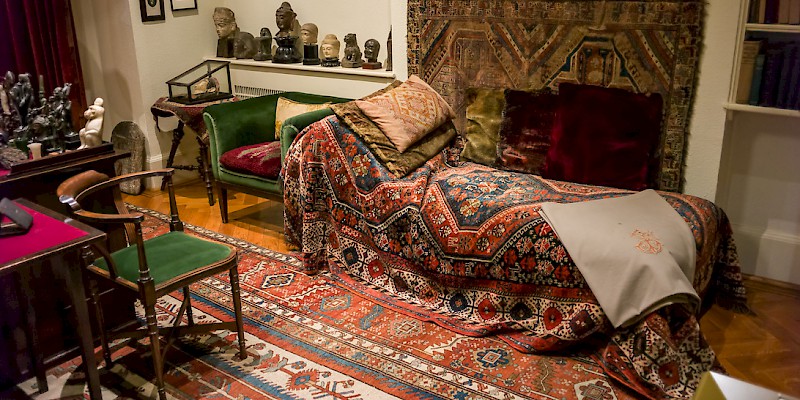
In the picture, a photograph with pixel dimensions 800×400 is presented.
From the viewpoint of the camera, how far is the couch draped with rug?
2604mm

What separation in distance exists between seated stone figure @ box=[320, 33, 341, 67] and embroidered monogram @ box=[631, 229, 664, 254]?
2795mm

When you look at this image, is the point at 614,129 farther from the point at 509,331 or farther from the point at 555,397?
the point at 555,397

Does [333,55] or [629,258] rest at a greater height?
[333,55]

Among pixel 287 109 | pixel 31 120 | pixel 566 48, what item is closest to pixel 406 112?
pixel 566 48

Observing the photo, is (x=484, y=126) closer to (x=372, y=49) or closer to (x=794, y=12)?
(x=372, y=49)

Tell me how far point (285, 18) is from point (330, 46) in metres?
0.49

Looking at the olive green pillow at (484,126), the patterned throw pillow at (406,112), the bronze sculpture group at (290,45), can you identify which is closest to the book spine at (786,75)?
the olive green pillow at (484,126)

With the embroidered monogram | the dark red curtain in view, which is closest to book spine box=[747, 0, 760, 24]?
the embroidered monogram

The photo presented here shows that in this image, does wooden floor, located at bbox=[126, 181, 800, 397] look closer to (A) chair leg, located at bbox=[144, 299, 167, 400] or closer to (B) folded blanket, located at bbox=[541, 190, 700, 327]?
(B) folded blanket, located at bbox=[541, 190, 700, 327]

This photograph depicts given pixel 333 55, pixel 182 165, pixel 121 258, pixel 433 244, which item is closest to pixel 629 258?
pixel 433 244

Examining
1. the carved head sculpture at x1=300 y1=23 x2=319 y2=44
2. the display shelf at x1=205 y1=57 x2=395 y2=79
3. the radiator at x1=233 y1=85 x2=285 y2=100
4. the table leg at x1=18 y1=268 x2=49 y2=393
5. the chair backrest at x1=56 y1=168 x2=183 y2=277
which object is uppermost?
the carved head sculpture at x1=300 y1=23 x2=319 y2=44

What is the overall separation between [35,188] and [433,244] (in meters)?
1.76

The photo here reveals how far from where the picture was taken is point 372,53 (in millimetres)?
4625

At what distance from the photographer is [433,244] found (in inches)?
126
